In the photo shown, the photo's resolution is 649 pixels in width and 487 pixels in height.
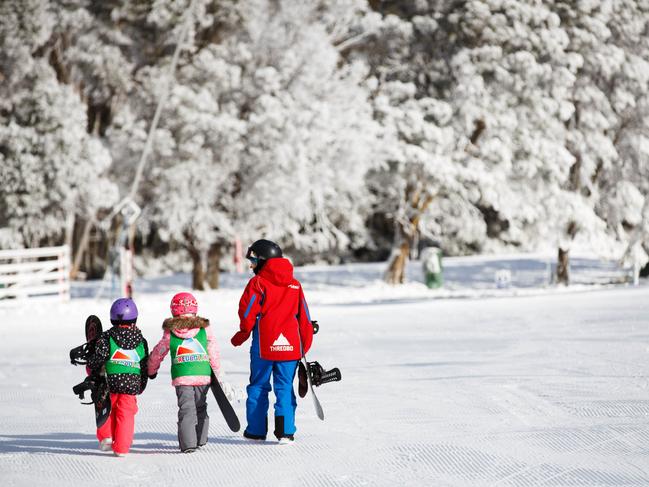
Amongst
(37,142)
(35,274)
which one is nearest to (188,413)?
(35,274)

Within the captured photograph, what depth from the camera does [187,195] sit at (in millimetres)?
23359

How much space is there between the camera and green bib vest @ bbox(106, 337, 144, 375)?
225 inches

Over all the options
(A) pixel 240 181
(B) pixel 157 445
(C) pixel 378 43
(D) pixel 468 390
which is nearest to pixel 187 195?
(A) pixel 240 181

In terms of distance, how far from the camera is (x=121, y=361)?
571 cm

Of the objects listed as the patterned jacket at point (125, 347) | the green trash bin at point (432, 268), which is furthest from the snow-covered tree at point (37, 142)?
the patterned jacket at point (125, 347)

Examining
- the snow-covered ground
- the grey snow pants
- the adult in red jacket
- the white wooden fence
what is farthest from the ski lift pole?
the grey snow pants

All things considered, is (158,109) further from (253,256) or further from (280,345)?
(280,345)

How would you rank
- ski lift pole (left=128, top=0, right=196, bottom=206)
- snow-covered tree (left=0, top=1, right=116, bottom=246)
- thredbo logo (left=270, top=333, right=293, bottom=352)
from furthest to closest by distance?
ski lift pole (left=128, top=0, right=196, bottom=206) → snow-covered tree (left=0, top=1, right=116, bottom=246) → thredbo logo (left=270, top=333, right=293, bottom=352)

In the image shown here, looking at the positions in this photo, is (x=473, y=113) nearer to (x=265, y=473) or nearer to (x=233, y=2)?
(x=233, y=2)

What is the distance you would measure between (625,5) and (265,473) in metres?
24.2

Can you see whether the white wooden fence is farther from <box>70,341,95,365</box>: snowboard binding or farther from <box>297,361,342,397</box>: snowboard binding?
<box>297,361,342,397</box>: snowboard binding

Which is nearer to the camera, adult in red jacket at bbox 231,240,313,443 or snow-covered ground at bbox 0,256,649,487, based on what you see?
snow-covered ground at bbox 0,256,649,487

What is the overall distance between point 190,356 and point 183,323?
0.68 ft

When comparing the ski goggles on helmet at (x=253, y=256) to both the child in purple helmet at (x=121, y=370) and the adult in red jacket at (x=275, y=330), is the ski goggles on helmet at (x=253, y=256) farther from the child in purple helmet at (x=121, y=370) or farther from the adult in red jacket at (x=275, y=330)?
the child in purple helmet at (x=121, y=370)
